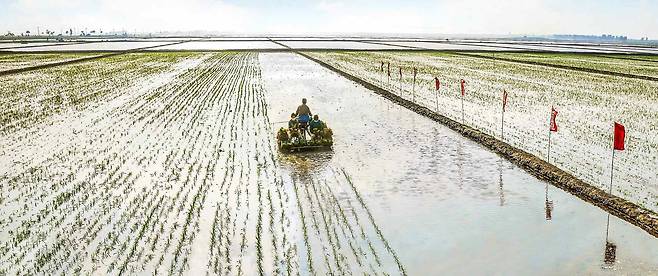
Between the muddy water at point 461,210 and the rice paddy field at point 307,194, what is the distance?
0.04m

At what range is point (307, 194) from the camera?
10812mm

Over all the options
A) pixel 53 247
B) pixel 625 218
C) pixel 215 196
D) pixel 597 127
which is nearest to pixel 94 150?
pixel 215 196

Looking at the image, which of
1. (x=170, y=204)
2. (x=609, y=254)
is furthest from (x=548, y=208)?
(x=170, y=204)

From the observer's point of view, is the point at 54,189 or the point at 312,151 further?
the point at 312,151

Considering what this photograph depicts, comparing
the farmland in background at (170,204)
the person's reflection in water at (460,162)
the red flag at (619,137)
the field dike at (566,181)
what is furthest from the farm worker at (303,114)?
A: the red flag at (619,137)

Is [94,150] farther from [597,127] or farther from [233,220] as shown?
[597,127]

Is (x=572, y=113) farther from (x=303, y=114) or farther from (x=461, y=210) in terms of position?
(x=461, y=210)

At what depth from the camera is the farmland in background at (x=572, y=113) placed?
1244 cm

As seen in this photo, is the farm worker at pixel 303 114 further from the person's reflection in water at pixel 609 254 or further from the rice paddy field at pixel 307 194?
the person's reflection in water at pixel 609 254

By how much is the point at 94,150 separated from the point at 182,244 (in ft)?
25.7

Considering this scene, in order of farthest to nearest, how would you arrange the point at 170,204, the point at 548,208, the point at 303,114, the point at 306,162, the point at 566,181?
the point at 303,114 < the point at 306,162 < the point at 566,181 < the point at 170,204 < the point at 548,208

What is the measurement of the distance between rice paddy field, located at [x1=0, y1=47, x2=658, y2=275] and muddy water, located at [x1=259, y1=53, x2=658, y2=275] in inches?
1.6

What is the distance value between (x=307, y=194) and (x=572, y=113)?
565 inches

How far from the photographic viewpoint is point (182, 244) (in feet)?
26.9
